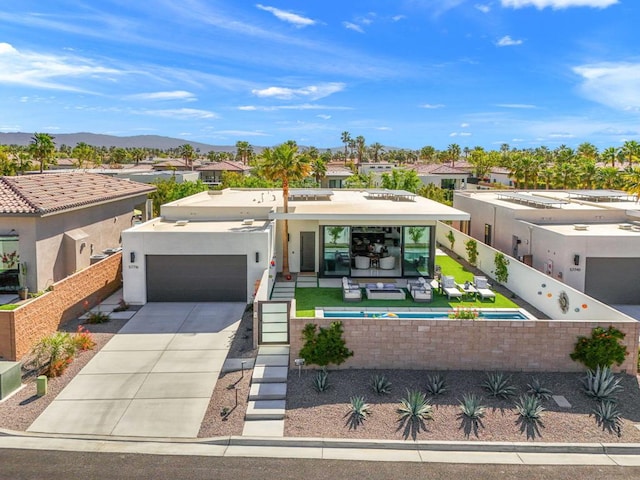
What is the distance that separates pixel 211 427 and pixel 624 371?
1129cm

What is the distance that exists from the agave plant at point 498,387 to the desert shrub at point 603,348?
7.89 ft

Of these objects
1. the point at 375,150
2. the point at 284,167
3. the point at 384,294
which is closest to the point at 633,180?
the point at 384,294

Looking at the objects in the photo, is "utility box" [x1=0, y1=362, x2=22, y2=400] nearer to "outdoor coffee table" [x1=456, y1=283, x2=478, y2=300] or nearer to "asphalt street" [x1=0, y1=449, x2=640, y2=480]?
"asphalt street" [x1=0, y1=449, x2=640, y2=480]

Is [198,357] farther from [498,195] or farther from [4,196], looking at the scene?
[498,195]

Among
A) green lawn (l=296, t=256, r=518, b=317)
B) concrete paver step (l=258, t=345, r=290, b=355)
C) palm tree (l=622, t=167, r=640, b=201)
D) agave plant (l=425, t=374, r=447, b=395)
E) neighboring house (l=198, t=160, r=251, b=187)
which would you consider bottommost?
agave plant (l=425, t=374, r=447, b=395)

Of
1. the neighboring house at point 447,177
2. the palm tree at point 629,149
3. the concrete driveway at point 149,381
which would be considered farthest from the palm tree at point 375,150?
the concrete driveway at point 149,381

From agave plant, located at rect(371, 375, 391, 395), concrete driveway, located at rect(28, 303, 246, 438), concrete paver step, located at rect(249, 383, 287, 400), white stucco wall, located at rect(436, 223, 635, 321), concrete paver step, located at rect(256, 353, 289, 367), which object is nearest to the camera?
concrete driveway, located at rect(28, 303, 246, 438)

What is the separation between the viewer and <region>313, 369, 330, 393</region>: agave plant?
13477 millimetres

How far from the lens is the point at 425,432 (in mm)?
11891

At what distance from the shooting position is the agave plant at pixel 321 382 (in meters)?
13.5

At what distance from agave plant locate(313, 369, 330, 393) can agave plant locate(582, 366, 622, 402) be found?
683cm

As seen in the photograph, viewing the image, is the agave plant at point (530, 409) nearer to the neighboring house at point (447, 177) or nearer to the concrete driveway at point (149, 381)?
the concrete driveway at point (149, 381)

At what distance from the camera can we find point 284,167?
24.3 m

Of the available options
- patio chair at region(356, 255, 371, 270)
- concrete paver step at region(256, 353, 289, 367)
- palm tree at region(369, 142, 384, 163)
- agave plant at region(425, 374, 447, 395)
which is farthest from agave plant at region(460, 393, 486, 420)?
palm tree at region(369, 142, 384, 163)
